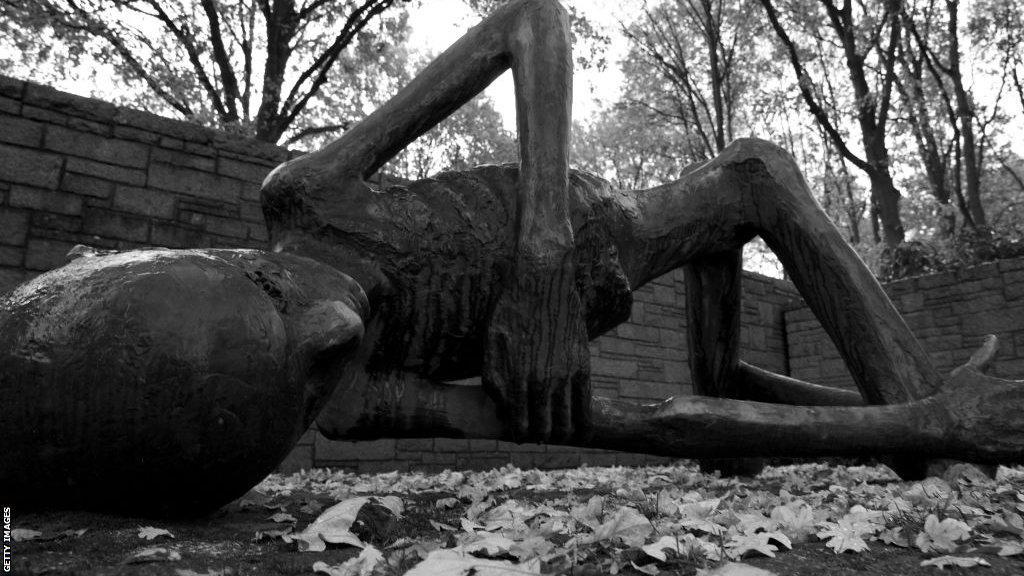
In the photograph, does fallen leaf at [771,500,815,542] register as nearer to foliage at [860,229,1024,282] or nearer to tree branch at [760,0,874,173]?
foliage at [860,229,1024,282]

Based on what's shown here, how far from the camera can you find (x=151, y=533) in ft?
3.94

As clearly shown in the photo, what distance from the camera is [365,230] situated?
173 centimetres

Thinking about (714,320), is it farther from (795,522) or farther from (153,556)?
(153,556)

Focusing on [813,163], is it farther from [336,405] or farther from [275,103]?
[336,405]

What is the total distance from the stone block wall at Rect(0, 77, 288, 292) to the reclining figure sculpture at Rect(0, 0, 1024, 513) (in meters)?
2.87

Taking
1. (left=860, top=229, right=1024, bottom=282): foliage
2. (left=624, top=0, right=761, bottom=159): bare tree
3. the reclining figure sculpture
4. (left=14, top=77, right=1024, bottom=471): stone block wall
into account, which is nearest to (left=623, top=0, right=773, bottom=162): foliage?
(left=624, top=0, right=761, bottom=159): bare tree

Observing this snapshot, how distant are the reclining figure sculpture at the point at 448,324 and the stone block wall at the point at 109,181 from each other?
2871mm

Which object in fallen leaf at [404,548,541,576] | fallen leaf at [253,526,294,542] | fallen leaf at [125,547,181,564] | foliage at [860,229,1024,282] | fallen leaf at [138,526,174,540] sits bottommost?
fallen leaf at [253,526,294,542]

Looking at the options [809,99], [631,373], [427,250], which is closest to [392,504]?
[427,250]

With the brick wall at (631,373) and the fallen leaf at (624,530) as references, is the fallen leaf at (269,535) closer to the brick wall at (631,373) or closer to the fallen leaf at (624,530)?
the fallen leaf at (624,530)

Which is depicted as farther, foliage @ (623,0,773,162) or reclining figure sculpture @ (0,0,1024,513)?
foliage @ (623,0,773,162)

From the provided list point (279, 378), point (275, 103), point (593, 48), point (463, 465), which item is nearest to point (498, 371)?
point (279, 378)

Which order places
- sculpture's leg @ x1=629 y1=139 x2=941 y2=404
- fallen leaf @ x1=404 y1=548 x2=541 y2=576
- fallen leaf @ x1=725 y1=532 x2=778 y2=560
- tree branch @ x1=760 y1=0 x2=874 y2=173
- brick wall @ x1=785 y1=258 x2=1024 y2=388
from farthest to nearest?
tree branch @ x1=760 y1=0 x2=874 y2=173 → brick wall @ x1=785 y1=258 x2=1024 y2=388 → sculpture's leg @ x1=629 y1=139 x2=941 y2=404 → fallen leaf @ x1=725 y1=532 x2=778 y2=560 → fallen leaf @ x1=404 y1=548 x2=541 y2=576

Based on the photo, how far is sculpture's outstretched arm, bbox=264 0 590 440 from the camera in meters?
1.60
